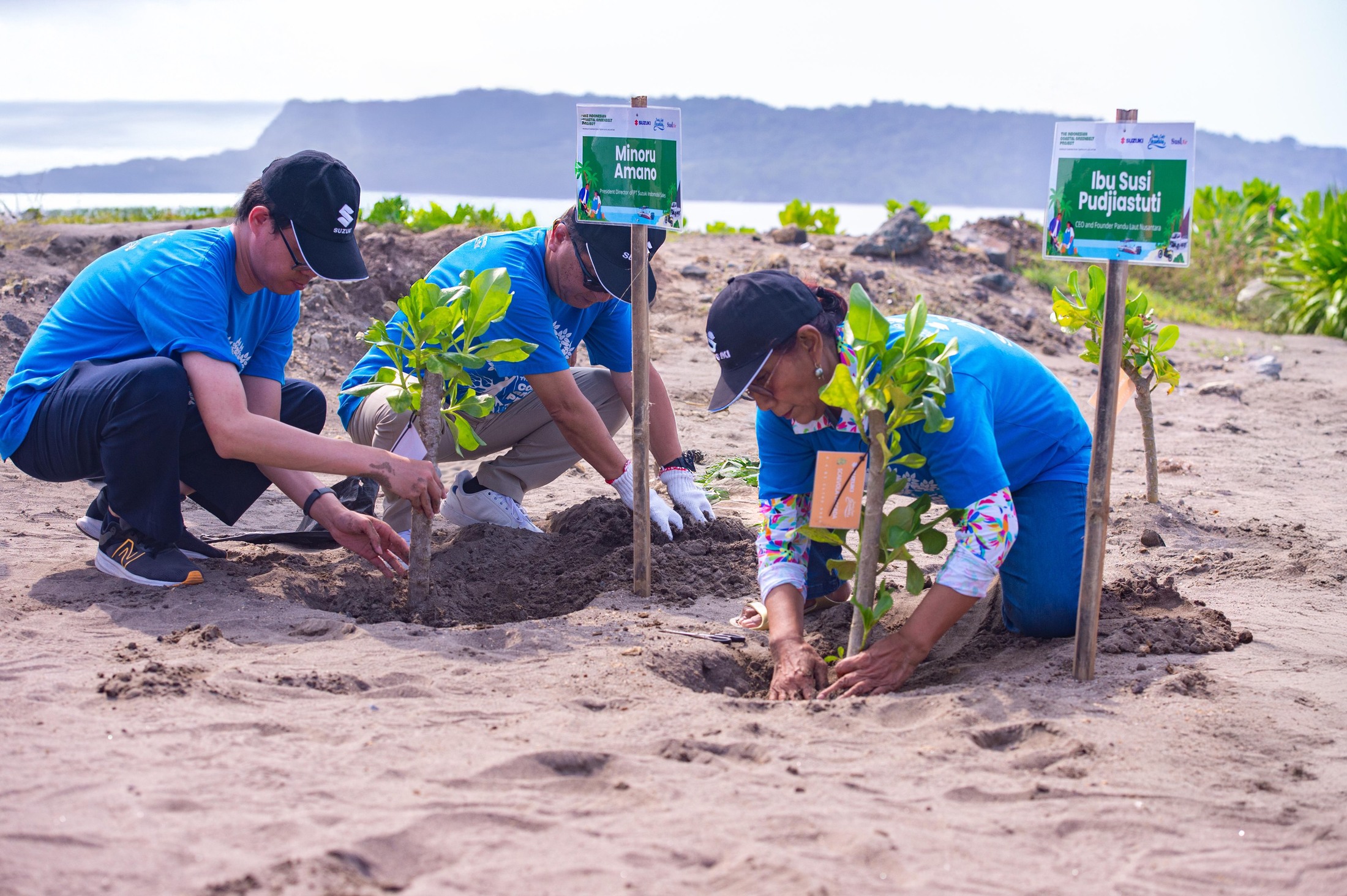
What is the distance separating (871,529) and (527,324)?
1.77 m

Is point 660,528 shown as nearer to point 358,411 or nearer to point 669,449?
point 669,449

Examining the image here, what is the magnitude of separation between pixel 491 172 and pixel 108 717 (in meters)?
22.4

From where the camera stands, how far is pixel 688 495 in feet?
14.3

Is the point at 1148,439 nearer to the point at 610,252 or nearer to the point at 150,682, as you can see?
the point at 610,252

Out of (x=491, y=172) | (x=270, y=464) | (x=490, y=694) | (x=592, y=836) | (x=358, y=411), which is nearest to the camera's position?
(x=592, y=836)

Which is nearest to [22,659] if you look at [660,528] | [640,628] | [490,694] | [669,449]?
[490,694]

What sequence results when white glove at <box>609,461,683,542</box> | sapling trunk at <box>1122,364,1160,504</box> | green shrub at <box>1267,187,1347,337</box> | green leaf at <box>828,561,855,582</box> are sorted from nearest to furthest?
green leaf at <box>828,561,855,582</box> → white glove at <box>609,461,683,542</box> → sapling trunk at <box>1122,364,1160,504</box> → green shrub at <box>1267,187,1347,337</box>

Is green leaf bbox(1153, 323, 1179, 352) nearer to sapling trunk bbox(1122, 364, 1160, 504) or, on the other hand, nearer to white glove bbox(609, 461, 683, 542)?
sapling trunk bbox(1122, 364, 1160, 504)

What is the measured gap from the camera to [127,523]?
3428mm

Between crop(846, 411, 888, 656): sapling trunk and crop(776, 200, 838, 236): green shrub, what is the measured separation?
9.97 metres

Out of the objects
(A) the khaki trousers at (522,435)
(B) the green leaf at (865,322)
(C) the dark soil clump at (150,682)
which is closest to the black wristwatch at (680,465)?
(A) the khaki trousers at (522,435)

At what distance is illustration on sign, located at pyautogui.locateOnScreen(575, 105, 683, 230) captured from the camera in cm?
346

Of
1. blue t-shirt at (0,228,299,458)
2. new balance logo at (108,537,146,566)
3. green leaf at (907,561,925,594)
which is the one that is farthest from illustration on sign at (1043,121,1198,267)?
new balance logo at (108,537,146,566)

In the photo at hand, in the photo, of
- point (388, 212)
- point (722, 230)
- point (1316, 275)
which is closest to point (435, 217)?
point (388, 212)
